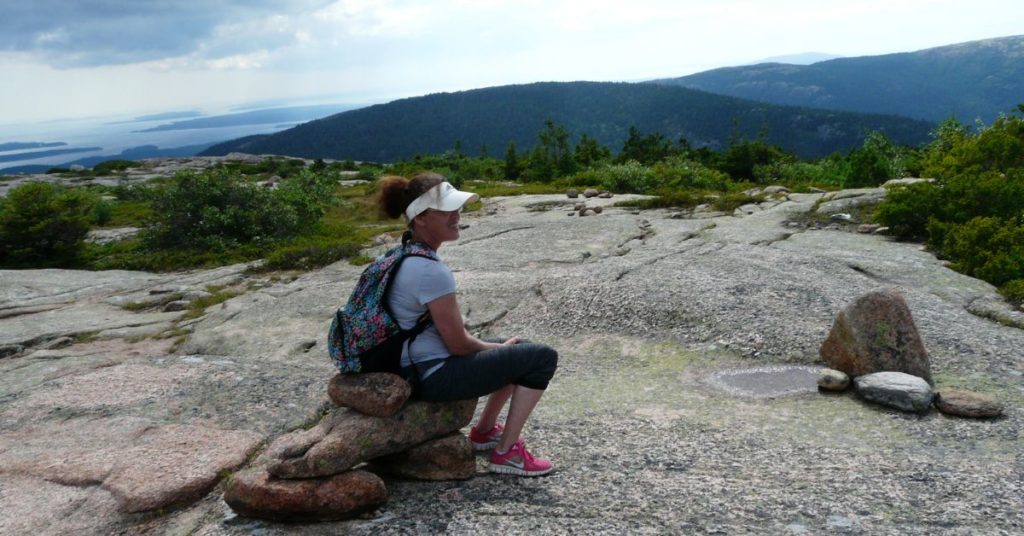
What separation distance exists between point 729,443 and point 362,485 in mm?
3354

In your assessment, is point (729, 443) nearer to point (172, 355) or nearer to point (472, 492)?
point (472, 492)

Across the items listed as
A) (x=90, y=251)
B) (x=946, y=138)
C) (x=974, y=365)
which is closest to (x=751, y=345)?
(x=974, y=365)

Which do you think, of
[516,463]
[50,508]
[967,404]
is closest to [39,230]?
[50,508]

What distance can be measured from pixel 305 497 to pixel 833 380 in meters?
5.63

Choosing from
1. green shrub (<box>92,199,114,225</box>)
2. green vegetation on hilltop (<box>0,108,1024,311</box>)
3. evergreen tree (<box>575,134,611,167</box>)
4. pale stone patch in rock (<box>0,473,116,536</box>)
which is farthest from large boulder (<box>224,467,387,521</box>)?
evergreen tree (<box>575,134,611,167</box>)

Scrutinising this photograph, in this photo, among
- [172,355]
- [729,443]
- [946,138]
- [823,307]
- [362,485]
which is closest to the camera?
[362,485]

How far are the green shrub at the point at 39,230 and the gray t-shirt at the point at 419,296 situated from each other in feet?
64.1

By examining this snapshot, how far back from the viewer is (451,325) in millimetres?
4836

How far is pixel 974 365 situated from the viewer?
7660 millimetres

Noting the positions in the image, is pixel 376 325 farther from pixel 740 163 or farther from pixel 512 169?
pixel 512 169

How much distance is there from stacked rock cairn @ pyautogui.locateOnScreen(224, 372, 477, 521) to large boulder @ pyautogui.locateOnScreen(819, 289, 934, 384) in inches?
182

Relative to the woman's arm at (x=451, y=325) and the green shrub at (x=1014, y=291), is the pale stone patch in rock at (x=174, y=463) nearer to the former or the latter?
the woman's arm at (x=451, y=325)

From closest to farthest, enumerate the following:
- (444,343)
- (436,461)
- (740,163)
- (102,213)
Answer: (444,343) → (436,461) → (102,213) → (740,163)

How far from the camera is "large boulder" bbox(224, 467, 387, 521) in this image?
4570 mm
